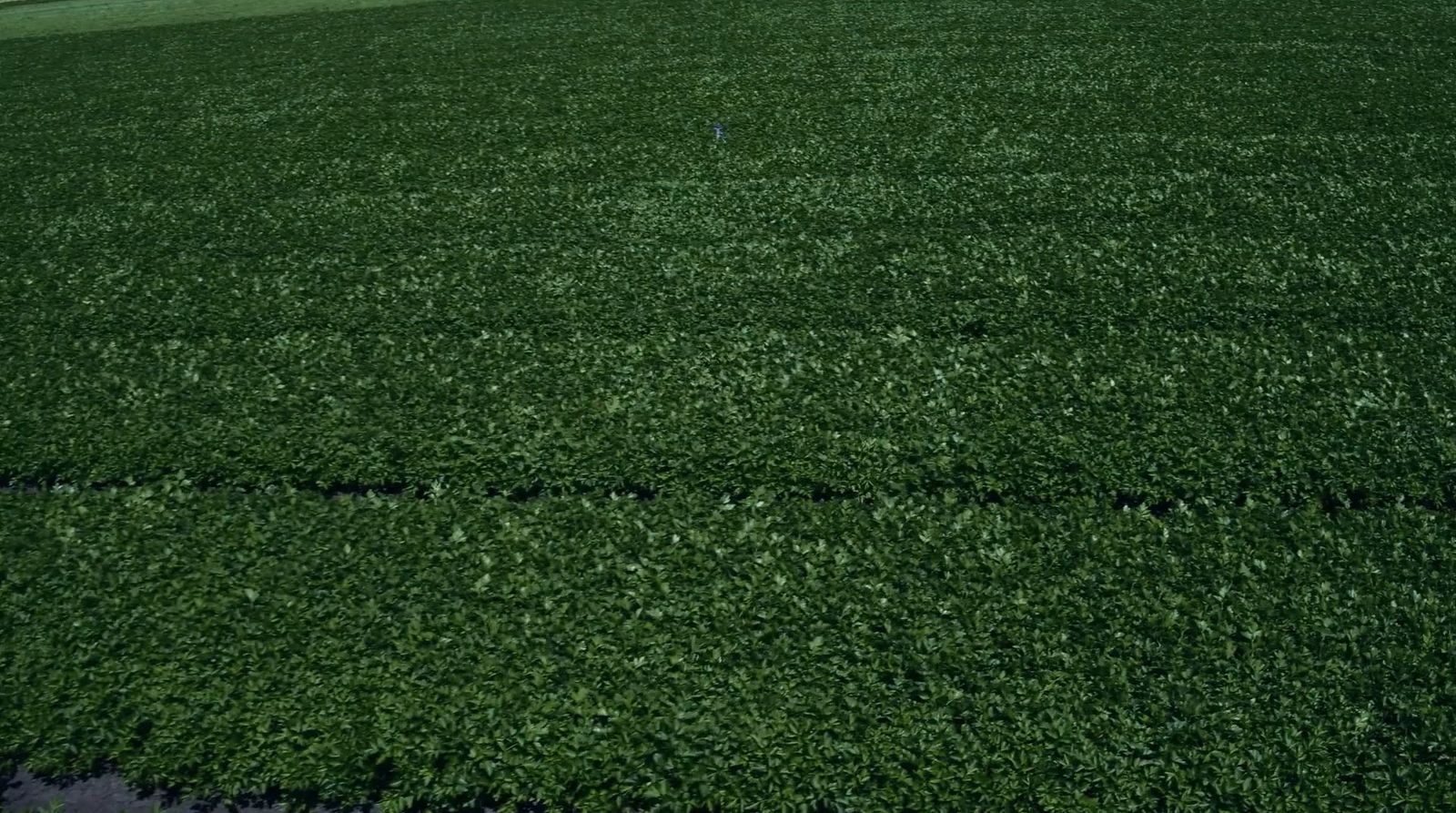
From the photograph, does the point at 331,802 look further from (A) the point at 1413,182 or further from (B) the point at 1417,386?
(A) the point at 1413,182

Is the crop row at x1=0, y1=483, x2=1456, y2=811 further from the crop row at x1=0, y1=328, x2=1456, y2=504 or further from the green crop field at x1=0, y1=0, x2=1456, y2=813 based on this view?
the crop row at x1=0, y1=328, x2=1456, y2=504

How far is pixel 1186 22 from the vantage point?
15.2 metres

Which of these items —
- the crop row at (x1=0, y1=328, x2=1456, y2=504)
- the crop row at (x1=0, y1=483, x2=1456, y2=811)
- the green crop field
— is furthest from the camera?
the crop row at (x1=0, y1=328, x2=1456, y2=504)

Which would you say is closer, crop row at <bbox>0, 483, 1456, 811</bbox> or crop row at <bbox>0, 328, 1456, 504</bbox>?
crop row at <bbox>0, 483, 1456, 811</bbox>

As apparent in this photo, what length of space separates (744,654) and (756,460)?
1.48 meters

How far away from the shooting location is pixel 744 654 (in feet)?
16.7

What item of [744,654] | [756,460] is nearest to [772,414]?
[756,460]

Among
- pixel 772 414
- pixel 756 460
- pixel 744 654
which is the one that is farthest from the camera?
pixel 772 414

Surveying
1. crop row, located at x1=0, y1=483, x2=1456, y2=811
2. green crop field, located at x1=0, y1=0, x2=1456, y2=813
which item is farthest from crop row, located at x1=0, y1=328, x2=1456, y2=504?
crop row, located at x1=0, y1=483, x2=1456, y2=811

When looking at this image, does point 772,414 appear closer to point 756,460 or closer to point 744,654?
point 756,460

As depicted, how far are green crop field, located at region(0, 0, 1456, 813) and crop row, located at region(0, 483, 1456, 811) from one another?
0.8 inches

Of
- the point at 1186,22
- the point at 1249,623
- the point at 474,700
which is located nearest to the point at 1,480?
the point at 474,700

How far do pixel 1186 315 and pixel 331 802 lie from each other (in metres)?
5.83

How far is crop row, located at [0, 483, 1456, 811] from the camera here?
179 inches
